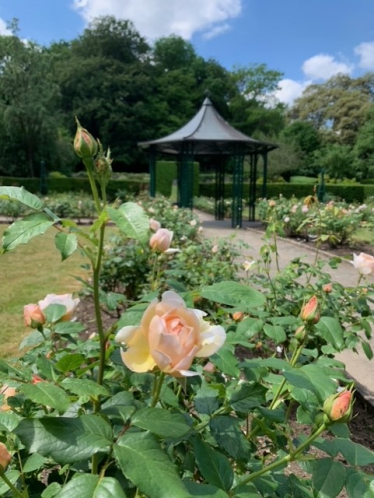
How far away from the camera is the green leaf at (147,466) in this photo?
0.48m

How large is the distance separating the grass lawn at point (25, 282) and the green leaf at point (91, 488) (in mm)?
2415

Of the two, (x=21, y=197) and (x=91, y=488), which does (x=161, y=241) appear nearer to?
(x=21, y=197)

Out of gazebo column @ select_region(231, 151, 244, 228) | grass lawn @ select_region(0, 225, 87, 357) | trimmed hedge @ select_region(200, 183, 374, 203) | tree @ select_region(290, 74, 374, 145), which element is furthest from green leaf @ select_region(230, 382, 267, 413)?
tree @ select_region(290, 74, 374, 145)

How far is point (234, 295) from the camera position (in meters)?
0.65

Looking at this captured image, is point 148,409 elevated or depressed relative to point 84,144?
depressed

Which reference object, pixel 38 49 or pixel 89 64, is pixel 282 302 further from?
pixel 89 64

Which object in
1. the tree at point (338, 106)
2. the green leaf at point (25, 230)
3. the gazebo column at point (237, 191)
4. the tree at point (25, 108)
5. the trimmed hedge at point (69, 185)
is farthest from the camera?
the tree at point (338, 106)

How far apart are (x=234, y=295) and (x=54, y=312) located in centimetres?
48

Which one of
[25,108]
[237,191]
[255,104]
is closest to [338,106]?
[255,104]

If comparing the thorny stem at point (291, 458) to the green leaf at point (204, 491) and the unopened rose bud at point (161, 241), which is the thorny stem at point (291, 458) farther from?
the unopened rose bud at point (161, 241)

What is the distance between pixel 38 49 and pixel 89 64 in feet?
33.4

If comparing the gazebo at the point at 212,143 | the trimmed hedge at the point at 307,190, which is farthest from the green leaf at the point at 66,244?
the trimmed hedge at the point at 307,190

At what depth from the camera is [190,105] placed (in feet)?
113

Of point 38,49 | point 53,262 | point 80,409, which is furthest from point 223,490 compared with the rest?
point 38,49
